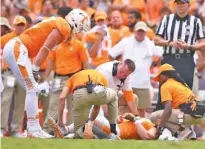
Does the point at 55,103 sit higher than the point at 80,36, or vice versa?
the point at 80,36

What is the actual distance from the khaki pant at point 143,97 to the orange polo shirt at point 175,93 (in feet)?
7.82

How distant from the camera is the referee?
13.8 m

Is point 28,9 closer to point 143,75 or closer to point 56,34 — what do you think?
point 143,75

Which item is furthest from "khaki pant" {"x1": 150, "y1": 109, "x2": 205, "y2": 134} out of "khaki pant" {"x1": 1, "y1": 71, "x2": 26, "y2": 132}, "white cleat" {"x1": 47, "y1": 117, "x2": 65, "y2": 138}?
"khaki pant" {"x1": 1, "y1": 71, "x2": 26, "y2": 132}

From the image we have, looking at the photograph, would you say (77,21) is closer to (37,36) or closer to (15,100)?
(37,36)

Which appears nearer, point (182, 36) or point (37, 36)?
point (37, 36)

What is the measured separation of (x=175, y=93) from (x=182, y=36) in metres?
1.29

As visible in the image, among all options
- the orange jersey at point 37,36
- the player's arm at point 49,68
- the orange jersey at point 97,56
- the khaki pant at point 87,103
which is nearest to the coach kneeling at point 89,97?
the khaki pant at point 87,103

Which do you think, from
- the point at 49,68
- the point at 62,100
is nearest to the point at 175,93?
the point at 62,100

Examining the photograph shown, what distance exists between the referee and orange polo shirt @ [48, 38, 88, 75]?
4.94 ft

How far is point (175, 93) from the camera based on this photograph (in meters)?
12.9

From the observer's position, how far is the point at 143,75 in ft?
51.1

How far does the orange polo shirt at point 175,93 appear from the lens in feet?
42.2

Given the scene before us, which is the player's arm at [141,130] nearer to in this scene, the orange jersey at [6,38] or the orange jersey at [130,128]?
the orange jersey at [130,128]
